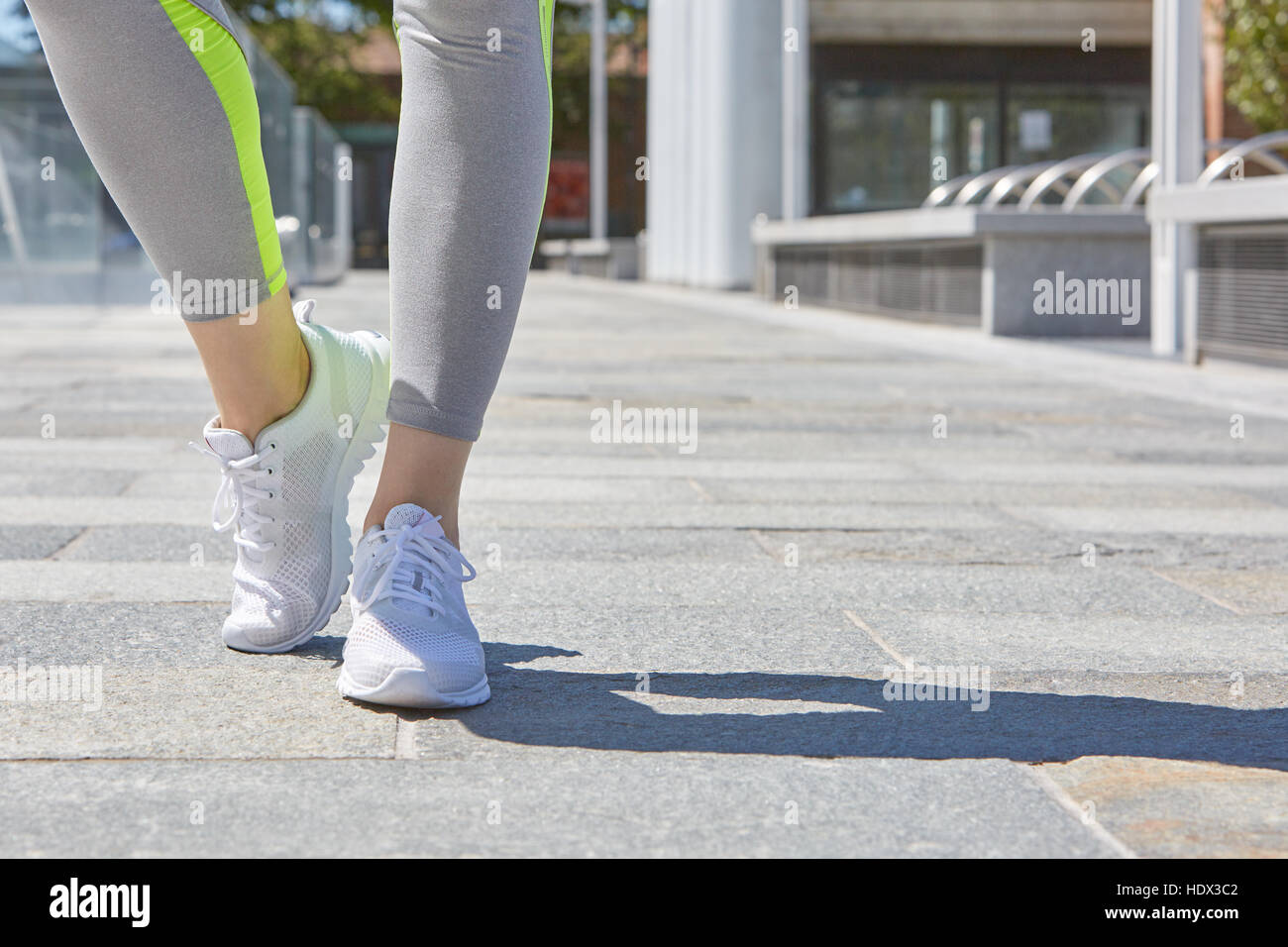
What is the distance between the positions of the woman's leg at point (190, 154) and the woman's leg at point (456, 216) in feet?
0.53

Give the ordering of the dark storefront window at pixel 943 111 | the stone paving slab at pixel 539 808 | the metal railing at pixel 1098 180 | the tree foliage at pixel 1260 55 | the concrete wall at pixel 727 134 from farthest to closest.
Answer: the dark storefront window at pixel 943 111
the concrete wall at pixel 727 134
the tree foliage at pixel 1260 55
the metal railing at pixel 1098 180
the stone paving slab at pixel 539 808

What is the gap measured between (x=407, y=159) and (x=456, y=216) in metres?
0.09

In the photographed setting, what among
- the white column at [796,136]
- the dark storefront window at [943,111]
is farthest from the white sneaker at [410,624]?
the dark storefront window at [943,111]

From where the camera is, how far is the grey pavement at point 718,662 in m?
1.51

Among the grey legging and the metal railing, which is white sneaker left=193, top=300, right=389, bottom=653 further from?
the metal railing

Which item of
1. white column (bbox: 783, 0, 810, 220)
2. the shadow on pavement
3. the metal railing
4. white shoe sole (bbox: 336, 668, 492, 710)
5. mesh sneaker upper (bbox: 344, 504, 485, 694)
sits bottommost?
the shadow on pavement

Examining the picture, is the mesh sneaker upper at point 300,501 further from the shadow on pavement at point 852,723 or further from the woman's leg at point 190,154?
the shadow on pavement at point 852,723

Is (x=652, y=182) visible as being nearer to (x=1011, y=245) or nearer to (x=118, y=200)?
(x=1011, y=245)

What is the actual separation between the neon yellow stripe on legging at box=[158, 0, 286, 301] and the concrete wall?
18.5 metres

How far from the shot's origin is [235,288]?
6.29 ft

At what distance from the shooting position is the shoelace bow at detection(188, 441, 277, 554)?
6.68 feet

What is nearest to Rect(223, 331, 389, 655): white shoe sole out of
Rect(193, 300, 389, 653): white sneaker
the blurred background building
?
Rect(193, 300, 389, 653): white sneaker

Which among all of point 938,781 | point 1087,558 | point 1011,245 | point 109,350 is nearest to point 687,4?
point 1011,245

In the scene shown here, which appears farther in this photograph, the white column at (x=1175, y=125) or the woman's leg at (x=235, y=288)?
the white column at (x=1175, y=125)
